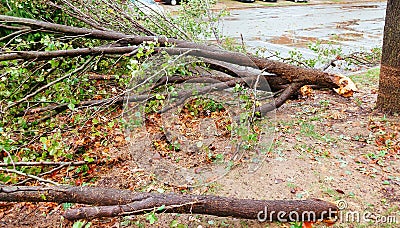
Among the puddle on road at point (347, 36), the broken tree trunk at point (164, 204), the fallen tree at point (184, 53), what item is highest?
the fallen tree at point (184, 53)

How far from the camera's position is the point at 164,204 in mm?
2180

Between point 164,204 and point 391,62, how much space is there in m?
3.13

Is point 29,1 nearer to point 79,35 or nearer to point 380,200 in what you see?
point 79,35

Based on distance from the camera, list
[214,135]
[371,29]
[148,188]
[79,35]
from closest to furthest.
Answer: [148,188] < [79,35] < [214,135] < [371,29]

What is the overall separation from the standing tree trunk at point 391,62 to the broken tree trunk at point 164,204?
218cm

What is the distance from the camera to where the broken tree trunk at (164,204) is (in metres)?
2.14

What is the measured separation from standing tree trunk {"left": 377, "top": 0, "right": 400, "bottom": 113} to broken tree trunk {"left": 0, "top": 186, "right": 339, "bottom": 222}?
85.9 inches

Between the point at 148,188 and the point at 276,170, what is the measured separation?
1.13m

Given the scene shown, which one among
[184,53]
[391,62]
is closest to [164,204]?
[184,53]

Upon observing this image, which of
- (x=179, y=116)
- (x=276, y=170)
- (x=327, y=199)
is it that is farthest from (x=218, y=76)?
(x=327, y=199)

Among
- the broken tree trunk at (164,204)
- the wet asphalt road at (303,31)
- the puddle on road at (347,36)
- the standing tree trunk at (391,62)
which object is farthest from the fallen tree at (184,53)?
the puddle on road at (347,36)

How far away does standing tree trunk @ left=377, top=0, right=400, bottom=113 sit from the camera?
383cm

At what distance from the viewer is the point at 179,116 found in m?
3.84

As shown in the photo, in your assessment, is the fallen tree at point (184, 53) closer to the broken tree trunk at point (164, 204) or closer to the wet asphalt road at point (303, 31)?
the broken tree trunk at point (164, 204)
